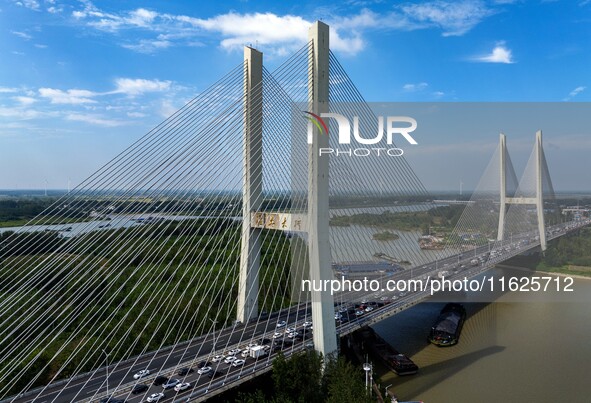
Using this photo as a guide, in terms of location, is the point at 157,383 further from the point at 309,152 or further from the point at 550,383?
the point at 550,383

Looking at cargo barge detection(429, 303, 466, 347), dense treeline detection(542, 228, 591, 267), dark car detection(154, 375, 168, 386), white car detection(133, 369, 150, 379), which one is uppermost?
white car detection(133, 369, 150, 379)

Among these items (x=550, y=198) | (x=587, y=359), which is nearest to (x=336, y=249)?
(x=587, y=359)

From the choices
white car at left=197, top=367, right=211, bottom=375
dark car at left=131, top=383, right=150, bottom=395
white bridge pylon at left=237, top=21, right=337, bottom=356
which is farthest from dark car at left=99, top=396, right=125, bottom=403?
white bridge pylon at left=237, top=21, right=337, bottom=356

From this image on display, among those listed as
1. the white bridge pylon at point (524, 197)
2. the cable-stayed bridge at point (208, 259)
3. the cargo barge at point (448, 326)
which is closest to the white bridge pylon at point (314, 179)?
the cable-stayed bridge at point (208, 259)

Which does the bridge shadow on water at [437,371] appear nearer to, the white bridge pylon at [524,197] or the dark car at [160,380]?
the dark car at [160,380]

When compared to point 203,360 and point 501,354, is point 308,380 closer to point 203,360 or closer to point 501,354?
point 203,360

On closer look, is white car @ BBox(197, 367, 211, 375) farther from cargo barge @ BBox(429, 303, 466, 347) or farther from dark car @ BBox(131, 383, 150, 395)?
cargo barge @ BBox(429, 303, 466, 347)
